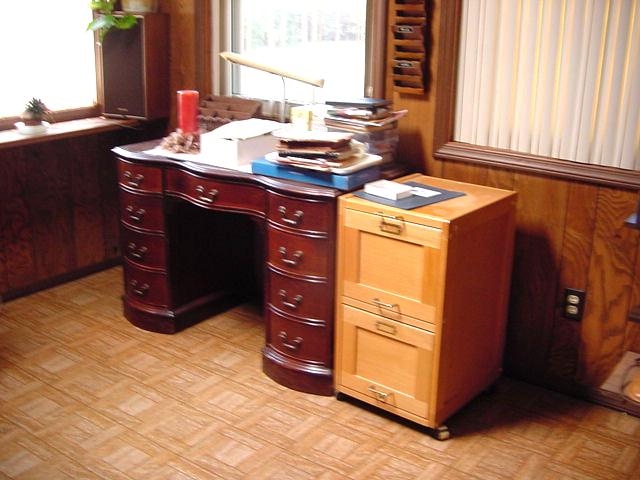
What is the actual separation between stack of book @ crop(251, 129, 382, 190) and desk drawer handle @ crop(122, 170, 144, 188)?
0.64 metres

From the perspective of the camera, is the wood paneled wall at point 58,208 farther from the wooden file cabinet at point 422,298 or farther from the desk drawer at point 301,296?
the wooden file cabinet at point 422,298

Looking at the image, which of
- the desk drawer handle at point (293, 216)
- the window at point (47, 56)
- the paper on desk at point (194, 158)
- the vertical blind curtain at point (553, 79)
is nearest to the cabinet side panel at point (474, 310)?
the vertical blind curtain at point (553, 79)

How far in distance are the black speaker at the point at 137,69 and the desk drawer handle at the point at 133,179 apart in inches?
25.7

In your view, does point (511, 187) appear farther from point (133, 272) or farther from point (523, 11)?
point (133, 272)

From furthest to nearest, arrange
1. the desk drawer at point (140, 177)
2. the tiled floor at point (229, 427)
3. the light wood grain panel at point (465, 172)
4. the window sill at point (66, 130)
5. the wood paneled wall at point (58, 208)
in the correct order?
the wood paneled wall at point (58, 208) → the window sill at point (66, 130) → the desk drawer at point (140, 177) → the light wood grain panel at point (465, 172) → the tiled floor at point (229, 427)

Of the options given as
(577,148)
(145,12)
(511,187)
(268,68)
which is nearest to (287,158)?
(268,68)

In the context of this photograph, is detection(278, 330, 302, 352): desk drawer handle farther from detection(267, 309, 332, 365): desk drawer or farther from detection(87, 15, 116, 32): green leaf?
detection(87, 15, 116, 32): green leaf

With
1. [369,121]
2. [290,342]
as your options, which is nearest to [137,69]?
[369,121]

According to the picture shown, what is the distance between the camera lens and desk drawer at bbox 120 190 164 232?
10.7 feet

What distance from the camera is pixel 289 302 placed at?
2.90 meters

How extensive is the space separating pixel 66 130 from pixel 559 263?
7.60 ft

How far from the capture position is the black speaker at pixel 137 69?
12.3ft

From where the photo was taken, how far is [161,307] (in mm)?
3404

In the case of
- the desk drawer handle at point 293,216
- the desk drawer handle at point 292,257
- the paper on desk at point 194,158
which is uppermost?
the paper on desk at point 194,158
